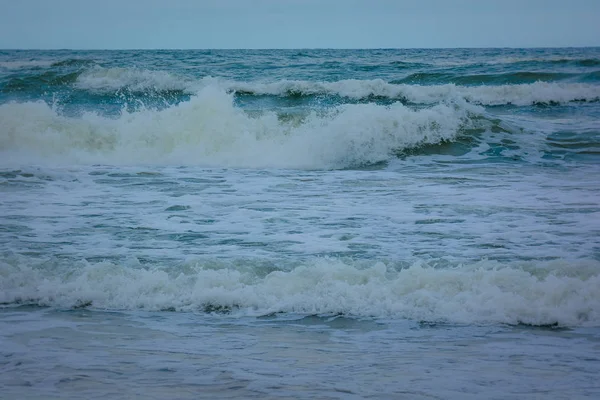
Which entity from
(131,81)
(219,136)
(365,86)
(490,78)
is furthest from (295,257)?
(490,78)

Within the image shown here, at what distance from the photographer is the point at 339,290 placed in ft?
14.9

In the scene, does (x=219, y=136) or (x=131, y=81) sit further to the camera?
(x=131, y=81)

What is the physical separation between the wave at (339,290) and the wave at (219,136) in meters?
5.79

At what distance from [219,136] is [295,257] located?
688 cm

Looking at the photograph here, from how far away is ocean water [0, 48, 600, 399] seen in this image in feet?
11.2

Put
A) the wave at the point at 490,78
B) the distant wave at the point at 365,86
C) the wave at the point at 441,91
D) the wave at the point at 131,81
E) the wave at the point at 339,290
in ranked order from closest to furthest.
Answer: the wave at the point at 339,290, the wave at the point at 441,91, the distant wave at the point at 365,86, the wave at the point at 131,81, the wave at the point at 490,78

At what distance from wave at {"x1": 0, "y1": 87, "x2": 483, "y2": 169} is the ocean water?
47mm

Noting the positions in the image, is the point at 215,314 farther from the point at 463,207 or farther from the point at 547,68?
the point at 547,68

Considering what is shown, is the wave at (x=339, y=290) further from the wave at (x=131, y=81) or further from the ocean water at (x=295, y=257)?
the wave at (x=131, y=81)

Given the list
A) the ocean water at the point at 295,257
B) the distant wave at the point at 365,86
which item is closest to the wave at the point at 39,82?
the distant wave at the point at 365,86

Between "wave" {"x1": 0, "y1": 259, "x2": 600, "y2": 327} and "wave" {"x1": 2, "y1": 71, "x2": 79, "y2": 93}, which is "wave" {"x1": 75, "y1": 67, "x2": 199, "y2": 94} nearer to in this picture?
"wave" {"x1": 2, "y1": 71, "x2": 79, "y2": 93}

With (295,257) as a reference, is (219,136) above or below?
above

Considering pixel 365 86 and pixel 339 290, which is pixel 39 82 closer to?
pixel 365 86

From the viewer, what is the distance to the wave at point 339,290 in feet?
14.0
